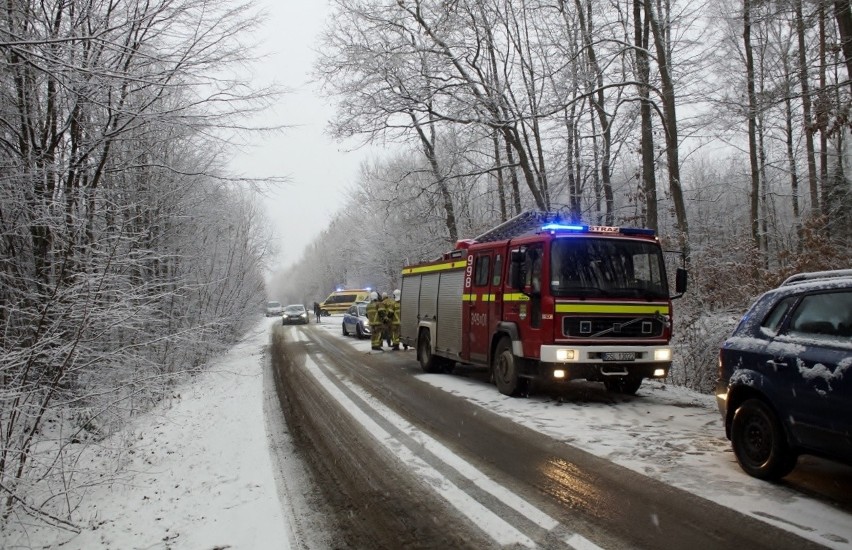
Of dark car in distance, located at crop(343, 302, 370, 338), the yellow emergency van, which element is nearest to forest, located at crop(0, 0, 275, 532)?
dark car in distance, located at crop(343, 302, 370, 338)

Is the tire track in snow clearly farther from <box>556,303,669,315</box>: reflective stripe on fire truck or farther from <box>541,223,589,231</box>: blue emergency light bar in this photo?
<box>541,223,589,231</box>: blue emergency light bar

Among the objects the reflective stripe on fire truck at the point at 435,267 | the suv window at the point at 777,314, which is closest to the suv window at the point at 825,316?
the suv window at the point at 777,314

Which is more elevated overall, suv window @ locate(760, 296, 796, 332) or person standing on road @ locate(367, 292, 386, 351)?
suv window @ locate(760, 296, 796, 332)

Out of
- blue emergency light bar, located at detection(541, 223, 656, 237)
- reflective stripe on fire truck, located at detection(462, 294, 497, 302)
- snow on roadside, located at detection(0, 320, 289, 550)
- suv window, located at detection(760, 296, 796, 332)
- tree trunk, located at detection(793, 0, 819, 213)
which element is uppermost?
tree trunk, located at detection(793, 0, 819, 213)

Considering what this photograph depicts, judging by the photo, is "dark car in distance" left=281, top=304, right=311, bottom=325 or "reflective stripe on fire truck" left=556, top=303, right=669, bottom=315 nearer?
"reflective stripe on fire truck" left=556, top=303, right=669, bottom=315

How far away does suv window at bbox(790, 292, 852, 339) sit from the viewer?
421cm

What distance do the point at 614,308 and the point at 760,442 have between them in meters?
3.60

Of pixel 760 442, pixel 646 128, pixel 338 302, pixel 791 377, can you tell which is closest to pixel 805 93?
pixel 791 377

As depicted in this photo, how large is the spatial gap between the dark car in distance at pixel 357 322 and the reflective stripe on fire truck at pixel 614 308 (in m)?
17.4

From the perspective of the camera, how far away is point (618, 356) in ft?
27.1

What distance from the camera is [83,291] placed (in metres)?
5.00

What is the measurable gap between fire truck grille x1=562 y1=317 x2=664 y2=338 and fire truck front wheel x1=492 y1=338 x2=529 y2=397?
4.35 ft

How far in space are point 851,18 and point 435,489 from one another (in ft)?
32.9

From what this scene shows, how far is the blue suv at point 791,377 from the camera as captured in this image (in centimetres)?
406
